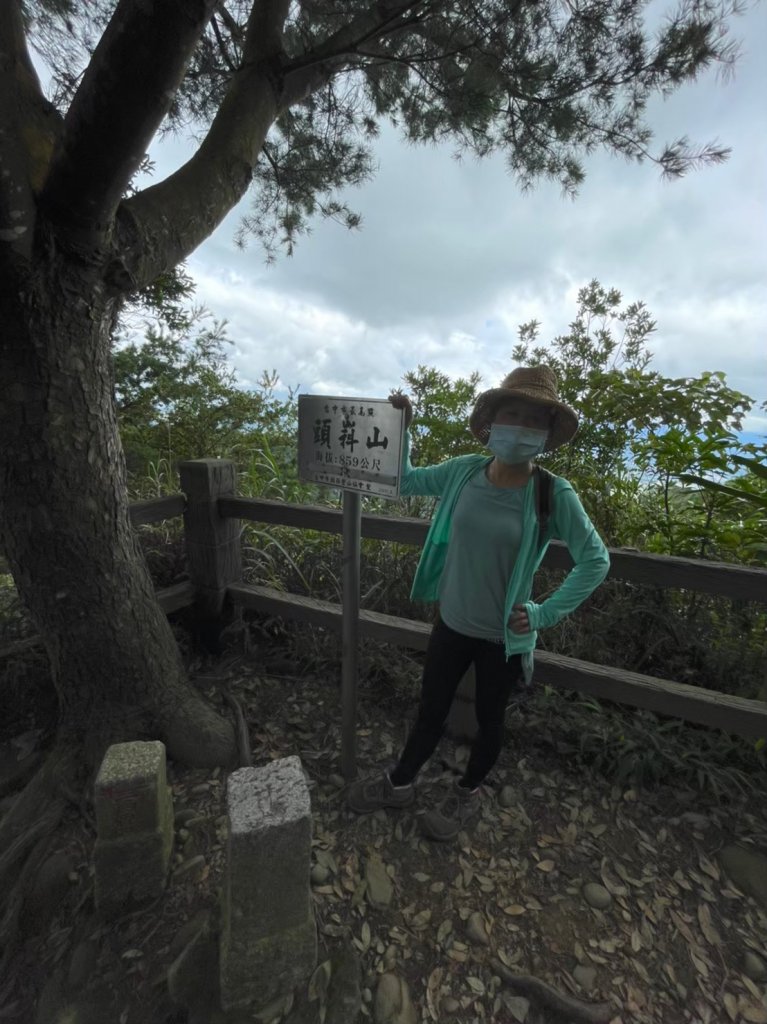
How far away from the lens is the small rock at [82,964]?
1412 millimetres

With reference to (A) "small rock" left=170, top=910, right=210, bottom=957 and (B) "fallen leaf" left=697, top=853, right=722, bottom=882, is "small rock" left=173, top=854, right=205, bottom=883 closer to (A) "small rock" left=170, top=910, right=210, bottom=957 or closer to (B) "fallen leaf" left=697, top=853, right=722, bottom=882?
(A) "small rock" left=170, top=910, right=210, bottom=957

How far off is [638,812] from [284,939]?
5.26 feet

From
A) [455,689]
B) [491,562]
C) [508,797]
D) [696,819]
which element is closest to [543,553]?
[491,562]

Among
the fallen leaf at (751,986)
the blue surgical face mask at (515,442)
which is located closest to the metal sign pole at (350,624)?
the blue surgical face mask at (515,442)

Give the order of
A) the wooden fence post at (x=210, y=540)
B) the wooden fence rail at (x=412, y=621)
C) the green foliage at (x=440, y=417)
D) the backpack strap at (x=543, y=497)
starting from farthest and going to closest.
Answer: the green foliage at (x=440, y=417)
the wooden fence post at (x=210, y=540)
the wooden fence rail at (x=412, y=621)
the backpack strap at (x=543, y=497)

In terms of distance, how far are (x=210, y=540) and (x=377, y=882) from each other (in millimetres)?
1872

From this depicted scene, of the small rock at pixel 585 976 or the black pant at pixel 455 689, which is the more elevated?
the black pant at pixel 455 689

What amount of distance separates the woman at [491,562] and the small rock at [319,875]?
277 millimetres

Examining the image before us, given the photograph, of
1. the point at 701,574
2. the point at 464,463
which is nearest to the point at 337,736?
the point at 464,463

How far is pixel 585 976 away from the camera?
1.46 metres

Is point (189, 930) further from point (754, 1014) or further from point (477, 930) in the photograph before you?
point (754, 1014)

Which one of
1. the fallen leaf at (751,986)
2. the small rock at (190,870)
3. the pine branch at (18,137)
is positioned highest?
the pine branch at (18,137)

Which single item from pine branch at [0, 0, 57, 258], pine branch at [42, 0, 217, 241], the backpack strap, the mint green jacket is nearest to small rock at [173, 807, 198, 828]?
the mint green jacket

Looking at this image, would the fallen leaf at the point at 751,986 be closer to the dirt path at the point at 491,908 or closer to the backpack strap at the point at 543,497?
the dirt path at the point at 491,908
